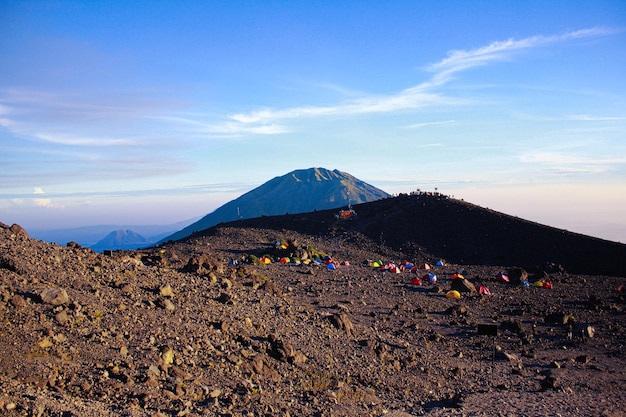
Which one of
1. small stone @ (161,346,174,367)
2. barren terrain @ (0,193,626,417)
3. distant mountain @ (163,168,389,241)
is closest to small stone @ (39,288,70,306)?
barren terrain @ (0,193,626,417)

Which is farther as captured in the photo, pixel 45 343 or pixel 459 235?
pixel 459 235

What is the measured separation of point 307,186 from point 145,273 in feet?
329

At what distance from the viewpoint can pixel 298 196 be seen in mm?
109500

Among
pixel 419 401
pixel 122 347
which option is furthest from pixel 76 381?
pixel 419 401

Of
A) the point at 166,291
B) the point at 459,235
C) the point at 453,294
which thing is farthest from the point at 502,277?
the point at 166,291

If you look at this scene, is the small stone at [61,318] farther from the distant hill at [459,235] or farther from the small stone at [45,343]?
the distant hill at [459,235]

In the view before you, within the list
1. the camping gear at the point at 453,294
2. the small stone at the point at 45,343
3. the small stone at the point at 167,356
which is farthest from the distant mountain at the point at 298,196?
the small stone at the point at 45,343

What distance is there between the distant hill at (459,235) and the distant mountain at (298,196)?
55.0 m

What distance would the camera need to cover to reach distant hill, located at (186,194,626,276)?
32.0 m

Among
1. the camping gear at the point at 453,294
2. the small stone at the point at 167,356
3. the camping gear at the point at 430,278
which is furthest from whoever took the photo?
the camping gear at the point at 430,278

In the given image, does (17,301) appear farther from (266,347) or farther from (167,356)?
(266,347)

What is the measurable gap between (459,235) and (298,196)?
74.5 meters

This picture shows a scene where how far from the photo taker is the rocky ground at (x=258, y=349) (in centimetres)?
859

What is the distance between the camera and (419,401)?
35.1ft
